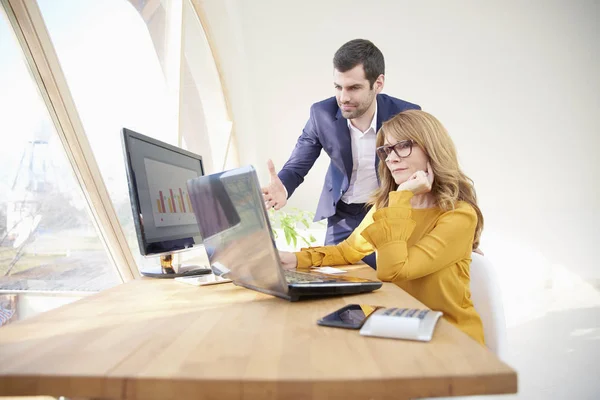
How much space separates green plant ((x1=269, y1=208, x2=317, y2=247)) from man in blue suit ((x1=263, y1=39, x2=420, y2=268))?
1.65 meters

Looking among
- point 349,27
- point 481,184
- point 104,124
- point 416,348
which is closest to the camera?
point 416,348

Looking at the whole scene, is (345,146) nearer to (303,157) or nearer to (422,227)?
(303,157)

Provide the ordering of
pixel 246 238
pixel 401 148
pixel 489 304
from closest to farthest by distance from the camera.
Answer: pixel 246 238 < pixel 489 304 < pixel 401 148

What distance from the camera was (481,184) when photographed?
6.13 m

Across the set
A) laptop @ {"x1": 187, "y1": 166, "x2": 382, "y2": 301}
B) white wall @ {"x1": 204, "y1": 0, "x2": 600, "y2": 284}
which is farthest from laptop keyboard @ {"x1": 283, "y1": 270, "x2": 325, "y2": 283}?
white wall @ {"x1": 204, "y1": 0, "x2": 600, "y2": 284}

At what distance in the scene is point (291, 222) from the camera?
5.39m

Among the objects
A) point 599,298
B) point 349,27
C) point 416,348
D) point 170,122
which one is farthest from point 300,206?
point 416,348

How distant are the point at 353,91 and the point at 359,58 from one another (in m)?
0.16

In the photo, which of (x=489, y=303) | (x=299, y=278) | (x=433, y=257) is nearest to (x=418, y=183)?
(x=433, y=257)

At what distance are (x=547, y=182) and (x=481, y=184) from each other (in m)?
0.81

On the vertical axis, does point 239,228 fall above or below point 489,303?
above

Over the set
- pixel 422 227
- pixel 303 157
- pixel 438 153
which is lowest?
pixel 422 227

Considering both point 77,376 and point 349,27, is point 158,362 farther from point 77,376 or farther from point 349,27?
point 349,27

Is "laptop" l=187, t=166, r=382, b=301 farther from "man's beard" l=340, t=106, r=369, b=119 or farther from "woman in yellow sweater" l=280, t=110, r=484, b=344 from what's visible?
"man's beard" l=340, t=106, r=369, b=119
